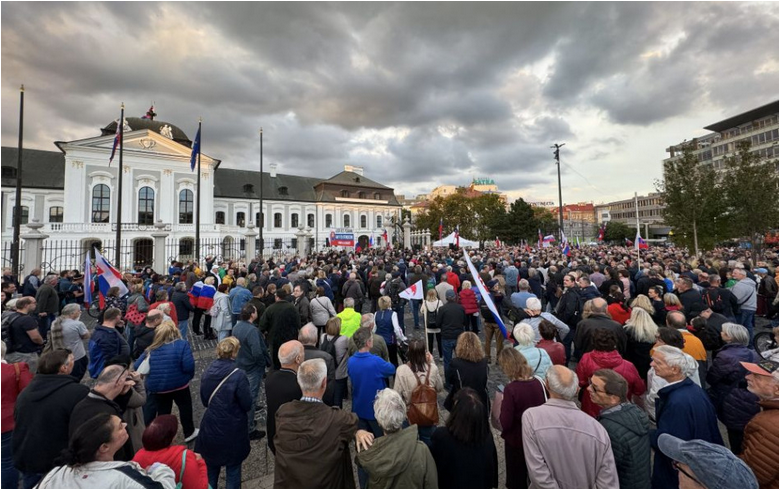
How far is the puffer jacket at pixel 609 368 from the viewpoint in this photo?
11.5 ft

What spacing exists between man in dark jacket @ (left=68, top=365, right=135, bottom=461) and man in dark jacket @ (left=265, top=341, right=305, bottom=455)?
120cm

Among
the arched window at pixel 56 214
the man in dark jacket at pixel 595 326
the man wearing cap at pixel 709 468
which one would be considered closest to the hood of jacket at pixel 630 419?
the man wearing cap at pixel 709 468

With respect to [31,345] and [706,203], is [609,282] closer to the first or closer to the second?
[31,345]

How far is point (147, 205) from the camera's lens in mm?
34656

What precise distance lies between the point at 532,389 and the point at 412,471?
4.34ft

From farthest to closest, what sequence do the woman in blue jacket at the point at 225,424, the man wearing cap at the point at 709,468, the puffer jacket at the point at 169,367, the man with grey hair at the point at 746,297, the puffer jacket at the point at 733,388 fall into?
the man with grey hair at the point at 746,297
the puffer jacket at the point at 169,367
the woman in blue jacket at the point at 225,424
the puffer jacket at the point at 733,388
the man wearing cap at the point at 709,468

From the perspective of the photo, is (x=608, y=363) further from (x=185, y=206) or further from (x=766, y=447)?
(x=185, y=206)

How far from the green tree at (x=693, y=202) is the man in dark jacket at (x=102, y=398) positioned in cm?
2449

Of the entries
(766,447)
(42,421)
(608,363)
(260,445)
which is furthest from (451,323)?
Result: (42,421)

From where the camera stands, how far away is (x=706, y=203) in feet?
59.4

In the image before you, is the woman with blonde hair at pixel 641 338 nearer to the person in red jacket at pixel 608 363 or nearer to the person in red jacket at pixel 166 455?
the person in red jacket at pixel 608 363

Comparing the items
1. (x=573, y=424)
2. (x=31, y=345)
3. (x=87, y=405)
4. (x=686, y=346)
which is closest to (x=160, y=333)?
(x=87, y=405)

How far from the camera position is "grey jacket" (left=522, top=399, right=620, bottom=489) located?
2248mm

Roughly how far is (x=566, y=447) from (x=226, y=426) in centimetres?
295
